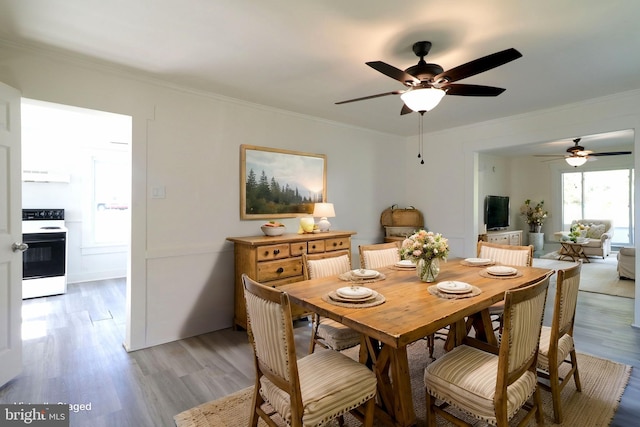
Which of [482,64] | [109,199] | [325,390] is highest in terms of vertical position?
[482,64]

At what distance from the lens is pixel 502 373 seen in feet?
4.68

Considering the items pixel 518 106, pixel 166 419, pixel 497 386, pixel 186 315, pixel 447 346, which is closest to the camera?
pixel 497 386

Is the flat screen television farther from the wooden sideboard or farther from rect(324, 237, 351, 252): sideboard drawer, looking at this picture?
the wooden sideboard

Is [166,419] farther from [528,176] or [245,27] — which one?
[528,176]

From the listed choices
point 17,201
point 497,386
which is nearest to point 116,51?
point 17,201

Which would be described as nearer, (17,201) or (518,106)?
(17,201)

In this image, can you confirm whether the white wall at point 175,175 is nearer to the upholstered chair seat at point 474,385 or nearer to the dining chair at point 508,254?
the dining chair at point 508,254

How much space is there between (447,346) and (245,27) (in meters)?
2.59

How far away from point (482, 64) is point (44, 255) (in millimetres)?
5819

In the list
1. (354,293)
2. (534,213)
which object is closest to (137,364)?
(354,293)

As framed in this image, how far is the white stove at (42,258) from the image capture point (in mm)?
4531

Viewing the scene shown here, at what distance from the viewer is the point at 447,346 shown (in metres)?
2.34

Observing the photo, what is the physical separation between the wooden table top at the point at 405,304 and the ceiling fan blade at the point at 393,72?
137cm

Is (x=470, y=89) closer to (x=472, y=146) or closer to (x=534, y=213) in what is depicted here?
(x=472, y=146)
